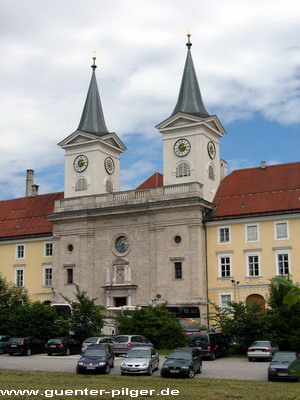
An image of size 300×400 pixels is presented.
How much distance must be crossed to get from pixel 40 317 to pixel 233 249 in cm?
1863

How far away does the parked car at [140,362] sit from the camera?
83.4 ft

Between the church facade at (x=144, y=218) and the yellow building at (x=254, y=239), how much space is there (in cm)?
134

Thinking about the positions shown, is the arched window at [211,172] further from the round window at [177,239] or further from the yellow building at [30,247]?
the yellow building at [30,247]

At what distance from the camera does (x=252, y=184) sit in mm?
53844

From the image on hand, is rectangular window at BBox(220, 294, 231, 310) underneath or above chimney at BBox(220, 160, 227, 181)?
underneath

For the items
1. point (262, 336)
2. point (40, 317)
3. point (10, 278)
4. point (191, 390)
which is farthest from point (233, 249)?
point (191, 390)

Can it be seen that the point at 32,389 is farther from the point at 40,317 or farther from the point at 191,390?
the point at 40,317

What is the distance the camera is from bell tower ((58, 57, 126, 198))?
2306 inches

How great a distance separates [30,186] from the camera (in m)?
70.8

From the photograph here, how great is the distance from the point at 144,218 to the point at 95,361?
27932mm

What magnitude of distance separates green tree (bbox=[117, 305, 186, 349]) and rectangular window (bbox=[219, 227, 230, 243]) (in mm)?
13332

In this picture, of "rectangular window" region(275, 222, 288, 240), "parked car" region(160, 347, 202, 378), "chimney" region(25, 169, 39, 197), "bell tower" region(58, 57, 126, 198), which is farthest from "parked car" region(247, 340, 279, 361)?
"chimney" region(25, 169, 39, 197)

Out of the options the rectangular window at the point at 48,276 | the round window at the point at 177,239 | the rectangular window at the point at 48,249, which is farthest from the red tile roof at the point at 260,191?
the rectangular window at the point at 48,276

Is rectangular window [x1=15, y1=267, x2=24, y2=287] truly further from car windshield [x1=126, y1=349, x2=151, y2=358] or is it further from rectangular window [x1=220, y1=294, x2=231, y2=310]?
car windshield [x1=126, y1=349, x2=151, y2=358]
